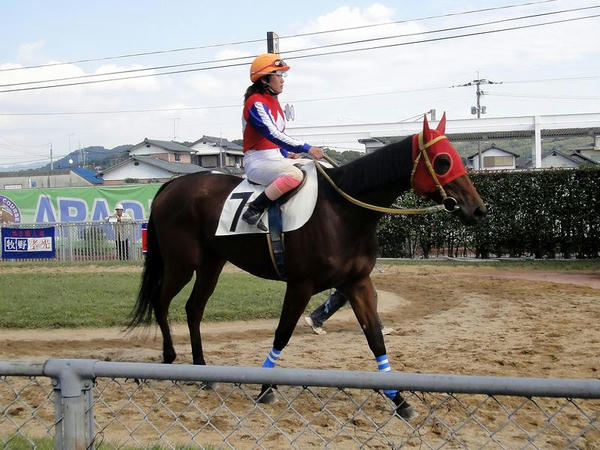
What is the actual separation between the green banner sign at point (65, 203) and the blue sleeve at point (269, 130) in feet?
53.5

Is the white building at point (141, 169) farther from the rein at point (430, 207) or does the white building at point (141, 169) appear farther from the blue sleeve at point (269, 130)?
the rein at point (430, 207)

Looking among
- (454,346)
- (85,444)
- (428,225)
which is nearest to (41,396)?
(85,444)

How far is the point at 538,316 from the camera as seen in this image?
30.5ft

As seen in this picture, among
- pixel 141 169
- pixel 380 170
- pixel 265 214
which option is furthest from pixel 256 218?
pixel 141 169

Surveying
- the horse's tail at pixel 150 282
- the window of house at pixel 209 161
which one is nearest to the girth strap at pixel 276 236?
the horse's tail at pixel 150 282

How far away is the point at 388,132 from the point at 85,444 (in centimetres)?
3138

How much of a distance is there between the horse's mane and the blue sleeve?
45 centimetres

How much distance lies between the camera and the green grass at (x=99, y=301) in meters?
9.39

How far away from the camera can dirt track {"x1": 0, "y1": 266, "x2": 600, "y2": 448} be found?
665 centimetres

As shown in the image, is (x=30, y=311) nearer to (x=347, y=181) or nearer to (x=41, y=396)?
(x=41, y=396)

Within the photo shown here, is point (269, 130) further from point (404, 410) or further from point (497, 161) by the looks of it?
point (497, 161)

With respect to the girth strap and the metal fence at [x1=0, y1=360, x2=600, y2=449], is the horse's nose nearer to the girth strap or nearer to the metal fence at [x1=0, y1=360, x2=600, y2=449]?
the metal fence at [x1=0, y1=360, x2=600, y2=449]

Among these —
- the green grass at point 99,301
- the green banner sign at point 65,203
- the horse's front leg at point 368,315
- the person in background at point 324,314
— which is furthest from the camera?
the green banner sign at point 65,203

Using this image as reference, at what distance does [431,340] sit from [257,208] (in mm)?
3336
